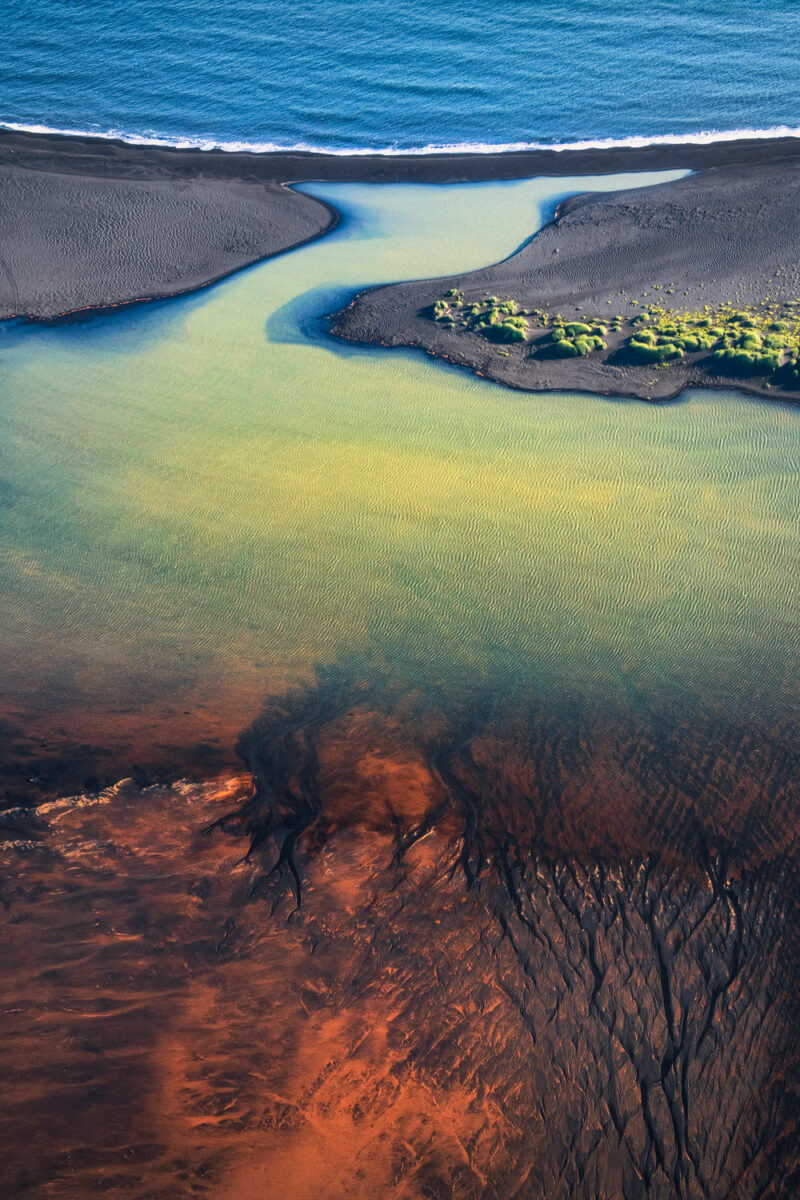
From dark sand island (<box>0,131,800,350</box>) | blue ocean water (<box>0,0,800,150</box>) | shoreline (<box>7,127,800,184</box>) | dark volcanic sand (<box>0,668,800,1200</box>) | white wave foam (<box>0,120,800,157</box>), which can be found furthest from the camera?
blue ocean water (<box>0,0,800,150</box>)

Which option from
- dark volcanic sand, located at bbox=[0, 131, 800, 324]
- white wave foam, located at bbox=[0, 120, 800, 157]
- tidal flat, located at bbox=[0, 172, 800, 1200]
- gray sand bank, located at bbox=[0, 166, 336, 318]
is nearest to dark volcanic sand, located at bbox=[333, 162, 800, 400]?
tidal flat, located at bbox=[0, 172, 800, 1200]

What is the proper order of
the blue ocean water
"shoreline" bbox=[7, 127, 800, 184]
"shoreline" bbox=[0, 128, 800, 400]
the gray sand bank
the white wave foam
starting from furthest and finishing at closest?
the blue ocean water < the white wave foam < "shoreline" bbox=[7, 127, 800, 184] < the gray sand bank < "shoreline" bbox=[0, 128, 800, 400]

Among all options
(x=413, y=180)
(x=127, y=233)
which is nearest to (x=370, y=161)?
(x=413, y=180)

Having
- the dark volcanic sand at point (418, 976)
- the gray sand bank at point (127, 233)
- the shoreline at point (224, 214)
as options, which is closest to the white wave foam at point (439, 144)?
the shoreline at point (224, 214)

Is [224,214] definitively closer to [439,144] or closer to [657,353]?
[439,144]

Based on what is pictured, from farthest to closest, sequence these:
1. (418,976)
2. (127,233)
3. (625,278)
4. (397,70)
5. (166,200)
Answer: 1. (397,70)
2. (166,200)
3. (127,233)
4. (625,278)
5. (418,976)

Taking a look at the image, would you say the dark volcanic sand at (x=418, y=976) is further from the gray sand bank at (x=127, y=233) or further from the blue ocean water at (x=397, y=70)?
the blue ocean water at (x=397, y=70)

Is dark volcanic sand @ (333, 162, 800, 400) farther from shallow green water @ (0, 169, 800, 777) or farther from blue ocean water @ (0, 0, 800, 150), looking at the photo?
blue ocean water @ (0, 0, 800, 150)
